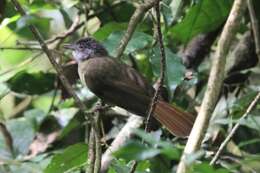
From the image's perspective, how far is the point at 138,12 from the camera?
2920mm

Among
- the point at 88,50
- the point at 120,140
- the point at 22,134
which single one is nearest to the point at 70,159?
the point at 120,140

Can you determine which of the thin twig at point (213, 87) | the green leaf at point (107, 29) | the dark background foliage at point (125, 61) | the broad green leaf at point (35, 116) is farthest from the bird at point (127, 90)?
the broad green leaf at point (35, 116)

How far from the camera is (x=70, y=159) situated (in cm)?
309

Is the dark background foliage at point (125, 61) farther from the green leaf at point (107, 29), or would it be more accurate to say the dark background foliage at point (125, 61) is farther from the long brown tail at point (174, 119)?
the long brown tail at point (174, 119)

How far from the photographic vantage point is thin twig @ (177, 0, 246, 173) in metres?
1.99

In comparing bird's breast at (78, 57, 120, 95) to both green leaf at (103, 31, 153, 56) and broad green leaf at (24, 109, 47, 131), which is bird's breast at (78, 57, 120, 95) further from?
broad green leaf at (24, 109, 47, 131)

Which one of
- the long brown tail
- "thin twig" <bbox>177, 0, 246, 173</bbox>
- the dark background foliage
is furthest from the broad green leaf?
"thin twig" <bbox>177, 0, 246, 173</bbox>

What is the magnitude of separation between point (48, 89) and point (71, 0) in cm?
58

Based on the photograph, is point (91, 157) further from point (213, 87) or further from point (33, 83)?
point (33, 83)

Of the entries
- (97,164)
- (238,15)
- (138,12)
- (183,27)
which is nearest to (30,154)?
(183,27)

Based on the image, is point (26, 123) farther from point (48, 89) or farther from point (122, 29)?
point (122, 29)

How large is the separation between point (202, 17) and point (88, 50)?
655mm

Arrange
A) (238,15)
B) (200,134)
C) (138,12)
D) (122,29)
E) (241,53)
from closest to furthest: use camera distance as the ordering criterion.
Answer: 1. (200,134)
2. (238,15)
3. (138,12)
4. (122,29)
5. (241,53)

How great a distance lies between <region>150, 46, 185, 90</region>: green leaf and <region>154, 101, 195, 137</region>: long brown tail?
0.21 meters
